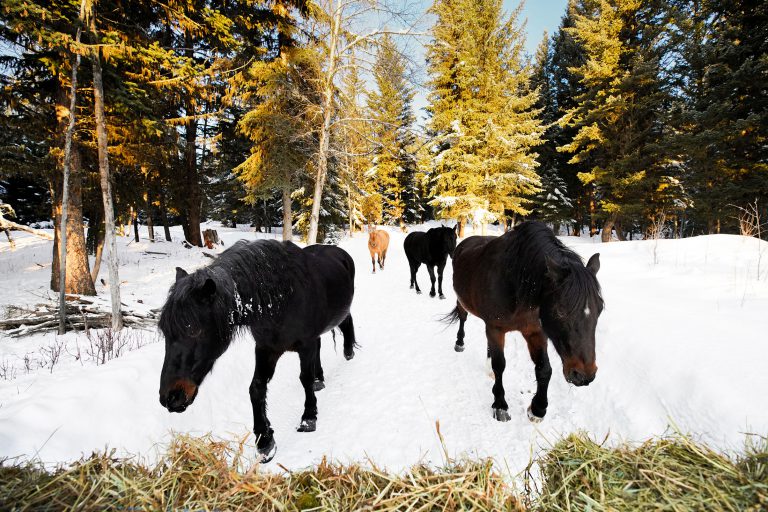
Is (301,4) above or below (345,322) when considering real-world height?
above

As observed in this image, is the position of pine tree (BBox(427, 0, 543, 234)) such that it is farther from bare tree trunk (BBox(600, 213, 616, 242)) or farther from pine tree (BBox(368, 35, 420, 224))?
→ bare tree trunk (BBox(600, 213, 616, 242))

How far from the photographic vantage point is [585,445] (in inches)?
45.6

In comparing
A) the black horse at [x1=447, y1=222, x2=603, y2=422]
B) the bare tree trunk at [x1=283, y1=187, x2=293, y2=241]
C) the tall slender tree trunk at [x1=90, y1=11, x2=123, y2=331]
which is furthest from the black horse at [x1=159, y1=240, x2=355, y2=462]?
the bare tree trunk at [x1=283, y1=187, x2=293, y2=241]

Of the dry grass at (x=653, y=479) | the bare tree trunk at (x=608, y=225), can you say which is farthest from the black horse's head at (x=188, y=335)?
the bare tree trunk at (x=608, y=225)

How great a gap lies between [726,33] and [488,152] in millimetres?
9914

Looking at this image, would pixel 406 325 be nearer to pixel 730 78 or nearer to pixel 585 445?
pixel 585 445

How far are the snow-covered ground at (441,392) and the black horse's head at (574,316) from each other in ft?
1.62

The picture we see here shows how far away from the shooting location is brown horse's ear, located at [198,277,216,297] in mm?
2184

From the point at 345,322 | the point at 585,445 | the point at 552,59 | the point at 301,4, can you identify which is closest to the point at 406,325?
the point at 345,322

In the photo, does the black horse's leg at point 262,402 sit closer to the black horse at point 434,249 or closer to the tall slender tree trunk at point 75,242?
the black horse at point 434,249

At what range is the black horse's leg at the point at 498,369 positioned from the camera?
309 cm

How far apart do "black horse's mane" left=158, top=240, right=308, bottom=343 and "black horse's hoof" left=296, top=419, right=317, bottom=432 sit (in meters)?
1.18

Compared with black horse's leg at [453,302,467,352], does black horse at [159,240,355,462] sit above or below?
above

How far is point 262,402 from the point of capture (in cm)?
284
